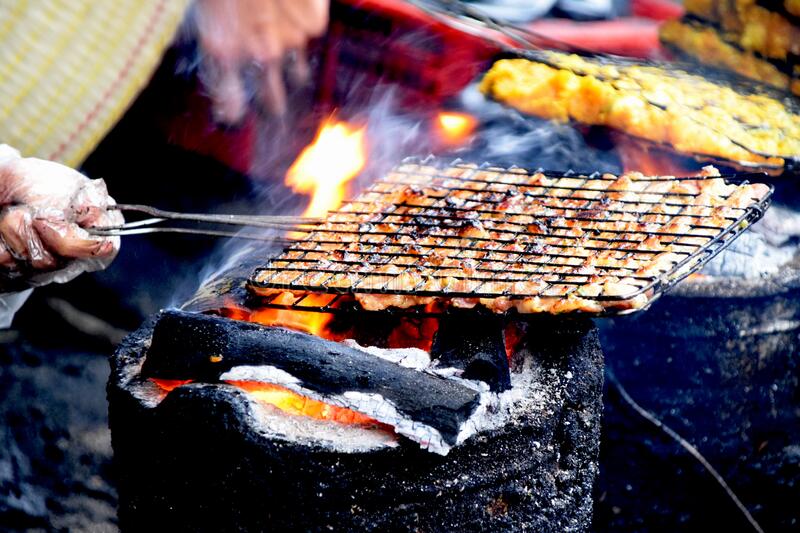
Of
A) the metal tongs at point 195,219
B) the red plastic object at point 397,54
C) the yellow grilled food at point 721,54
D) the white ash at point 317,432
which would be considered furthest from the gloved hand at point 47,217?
the yellow grilled food at point 721,54

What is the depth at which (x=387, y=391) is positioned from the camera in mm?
2094

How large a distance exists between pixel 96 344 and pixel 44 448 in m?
0.75

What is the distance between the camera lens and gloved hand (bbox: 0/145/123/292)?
2352 millimetres

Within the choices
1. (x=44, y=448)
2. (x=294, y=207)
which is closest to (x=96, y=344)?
(x=44, y=448)

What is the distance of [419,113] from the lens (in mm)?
4324

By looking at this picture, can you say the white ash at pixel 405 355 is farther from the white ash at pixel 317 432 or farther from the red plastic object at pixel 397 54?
the red plastic object at pixel 397 54

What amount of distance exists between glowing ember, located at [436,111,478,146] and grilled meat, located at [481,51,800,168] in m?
0.23

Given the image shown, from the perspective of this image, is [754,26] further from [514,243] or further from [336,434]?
[336,434]

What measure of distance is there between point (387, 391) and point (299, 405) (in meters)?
0.33

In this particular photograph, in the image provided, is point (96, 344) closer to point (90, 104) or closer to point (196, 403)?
point (90, 104)

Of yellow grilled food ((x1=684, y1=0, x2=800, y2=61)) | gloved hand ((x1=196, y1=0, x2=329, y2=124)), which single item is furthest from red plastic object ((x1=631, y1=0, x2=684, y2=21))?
gloved hand ((x1=196, y1=0, x2=329, y2=124))

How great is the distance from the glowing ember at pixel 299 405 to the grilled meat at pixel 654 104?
2.47 metres

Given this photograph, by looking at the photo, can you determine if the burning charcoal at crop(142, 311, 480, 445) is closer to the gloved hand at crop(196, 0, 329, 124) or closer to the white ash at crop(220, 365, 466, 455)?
the white ash at crop(220, 365, 466, 455)

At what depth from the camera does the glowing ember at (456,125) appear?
14.0 feet
